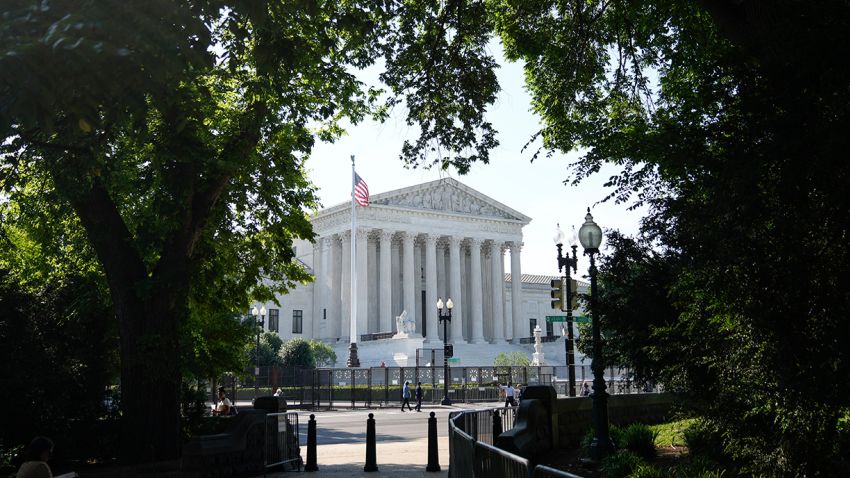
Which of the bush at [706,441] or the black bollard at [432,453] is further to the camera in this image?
the black bollard at [432,453]

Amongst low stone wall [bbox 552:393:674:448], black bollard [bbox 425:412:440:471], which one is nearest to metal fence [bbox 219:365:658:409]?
low stone wall [bbox 552:393:674:448]

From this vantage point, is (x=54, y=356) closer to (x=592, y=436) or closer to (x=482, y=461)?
(x=592, y=436)

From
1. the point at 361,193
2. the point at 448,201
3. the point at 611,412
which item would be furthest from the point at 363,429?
the point at 448,201

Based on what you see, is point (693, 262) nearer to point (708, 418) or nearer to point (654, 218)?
point (654, 218)

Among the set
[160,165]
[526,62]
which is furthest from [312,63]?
[526,62]

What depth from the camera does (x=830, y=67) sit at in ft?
23.1

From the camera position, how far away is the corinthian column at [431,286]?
87.4 meters

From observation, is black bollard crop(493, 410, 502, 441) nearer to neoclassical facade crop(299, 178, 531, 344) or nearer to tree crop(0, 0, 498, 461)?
tree crop(0, 0, 498, 461)

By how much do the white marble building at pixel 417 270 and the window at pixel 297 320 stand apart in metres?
0.12

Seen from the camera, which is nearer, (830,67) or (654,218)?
(830,67)

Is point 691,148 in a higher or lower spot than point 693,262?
higher

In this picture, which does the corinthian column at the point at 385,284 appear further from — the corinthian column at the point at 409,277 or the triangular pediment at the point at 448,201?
the triangular pediment at the point at 448,201

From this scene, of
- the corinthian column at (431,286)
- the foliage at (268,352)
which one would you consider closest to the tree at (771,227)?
the foliage at (268,352)

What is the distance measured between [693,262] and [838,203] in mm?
2029
